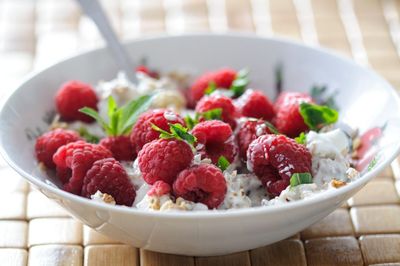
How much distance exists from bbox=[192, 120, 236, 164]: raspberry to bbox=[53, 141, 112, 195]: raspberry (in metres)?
0.20

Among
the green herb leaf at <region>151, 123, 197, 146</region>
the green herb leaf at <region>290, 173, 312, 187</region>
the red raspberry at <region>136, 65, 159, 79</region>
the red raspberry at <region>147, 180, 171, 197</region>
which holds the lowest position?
the red raspberry at <region>147, 180, 171, 197</region>

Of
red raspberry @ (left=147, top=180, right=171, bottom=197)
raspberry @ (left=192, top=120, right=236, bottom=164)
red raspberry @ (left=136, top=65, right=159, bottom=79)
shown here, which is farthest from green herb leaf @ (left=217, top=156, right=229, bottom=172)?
red raspberry @ (left=136, top=65, right=159, bottom=79)

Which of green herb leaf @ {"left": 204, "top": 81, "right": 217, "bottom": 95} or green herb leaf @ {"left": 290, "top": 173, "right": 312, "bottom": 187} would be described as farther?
green herb leaf @ {"left": 204, "top": 81, "right": 217, "bottom": 95}

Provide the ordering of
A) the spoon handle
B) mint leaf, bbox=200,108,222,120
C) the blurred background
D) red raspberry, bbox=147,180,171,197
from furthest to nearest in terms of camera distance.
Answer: the blurred background < the spoon handle < mint leaf, bbox=200,108,222,120 < red raspberry, bbox=147,180,171,197

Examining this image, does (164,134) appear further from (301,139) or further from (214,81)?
(214,81)

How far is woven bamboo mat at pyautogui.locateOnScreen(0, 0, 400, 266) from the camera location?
1286 mm

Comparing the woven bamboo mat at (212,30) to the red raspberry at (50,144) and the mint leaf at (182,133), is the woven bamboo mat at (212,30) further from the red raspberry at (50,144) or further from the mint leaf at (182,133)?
the mint leaf at (182,133)

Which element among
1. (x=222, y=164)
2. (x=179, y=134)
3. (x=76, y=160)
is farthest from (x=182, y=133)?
(x=76, y=160)

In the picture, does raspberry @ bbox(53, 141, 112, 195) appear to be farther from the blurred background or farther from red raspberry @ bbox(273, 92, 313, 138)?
the blurred background

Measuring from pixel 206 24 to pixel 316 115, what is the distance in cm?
86

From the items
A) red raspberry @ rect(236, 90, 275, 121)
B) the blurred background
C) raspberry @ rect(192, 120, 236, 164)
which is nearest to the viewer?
raspberry @ rect(192, 120, 236, 164)

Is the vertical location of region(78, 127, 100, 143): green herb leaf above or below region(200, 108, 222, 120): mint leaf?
below

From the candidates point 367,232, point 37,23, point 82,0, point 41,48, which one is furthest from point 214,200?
point 37,23

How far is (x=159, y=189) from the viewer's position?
1171 mm
